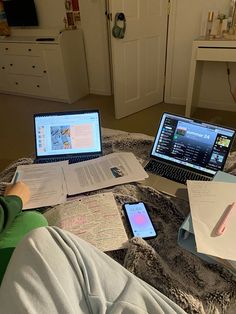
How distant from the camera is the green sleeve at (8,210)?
69 centimetres

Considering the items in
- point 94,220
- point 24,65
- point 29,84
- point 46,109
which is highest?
point 94,220

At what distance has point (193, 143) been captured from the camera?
0.98 meters

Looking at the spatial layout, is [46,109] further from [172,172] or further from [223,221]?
[223,221]

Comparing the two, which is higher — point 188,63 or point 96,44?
point 96,44

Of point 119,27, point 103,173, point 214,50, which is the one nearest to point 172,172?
point 103,173

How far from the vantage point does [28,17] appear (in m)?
3.26

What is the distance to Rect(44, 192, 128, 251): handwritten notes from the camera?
73 cm

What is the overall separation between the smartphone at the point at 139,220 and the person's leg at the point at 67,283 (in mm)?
193

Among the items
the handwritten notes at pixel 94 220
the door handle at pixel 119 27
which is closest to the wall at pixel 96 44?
the door handle at pixel 119 27

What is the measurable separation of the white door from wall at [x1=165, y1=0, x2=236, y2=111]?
10 centimetres

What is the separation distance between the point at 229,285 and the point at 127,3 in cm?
225

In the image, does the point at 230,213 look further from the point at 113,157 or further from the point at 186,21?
the point at 186,21

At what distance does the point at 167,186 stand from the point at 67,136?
1.57 ft

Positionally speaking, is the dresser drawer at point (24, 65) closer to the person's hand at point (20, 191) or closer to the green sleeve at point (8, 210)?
the person's hand at point (20, 191)
